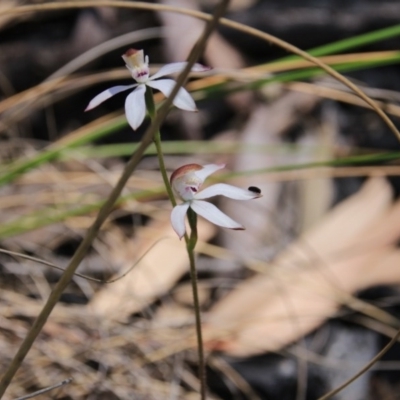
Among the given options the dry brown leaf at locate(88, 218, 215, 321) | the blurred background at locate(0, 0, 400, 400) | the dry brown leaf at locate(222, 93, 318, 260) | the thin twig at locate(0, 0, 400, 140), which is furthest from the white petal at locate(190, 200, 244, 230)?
the dry brown leaf at locate(222, 93, 318, 260)

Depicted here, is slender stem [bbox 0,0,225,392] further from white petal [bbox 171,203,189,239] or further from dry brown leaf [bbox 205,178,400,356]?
dry brown leaf [bbox 205,178,400,356]

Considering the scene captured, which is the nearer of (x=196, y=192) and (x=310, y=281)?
(x=196, y=192)

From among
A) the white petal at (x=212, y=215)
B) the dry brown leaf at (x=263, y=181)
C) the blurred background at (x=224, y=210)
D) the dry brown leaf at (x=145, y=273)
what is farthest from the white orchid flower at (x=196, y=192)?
the dry brown leaf at (x=263, y=181)

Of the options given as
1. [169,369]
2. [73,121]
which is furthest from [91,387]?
[73,121]

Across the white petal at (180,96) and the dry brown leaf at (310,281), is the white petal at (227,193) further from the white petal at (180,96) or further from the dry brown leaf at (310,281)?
the dry brown leaf at (310,281)

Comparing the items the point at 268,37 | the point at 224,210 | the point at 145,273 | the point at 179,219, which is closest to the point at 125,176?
the point at 179,219

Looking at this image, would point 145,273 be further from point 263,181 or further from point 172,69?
point 172,69

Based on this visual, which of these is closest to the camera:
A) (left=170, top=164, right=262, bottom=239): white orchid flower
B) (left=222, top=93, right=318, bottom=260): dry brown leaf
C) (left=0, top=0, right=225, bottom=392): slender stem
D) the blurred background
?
(left=0, top=0, right=225, bottom=392): slender stem

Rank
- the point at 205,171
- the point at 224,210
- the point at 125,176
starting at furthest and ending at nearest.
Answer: the point at 224,210, the point at 205,171, the point at 125,176
